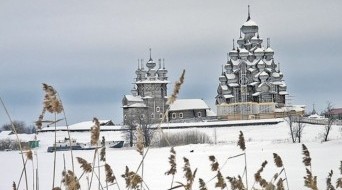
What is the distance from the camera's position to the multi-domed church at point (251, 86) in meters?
60.7

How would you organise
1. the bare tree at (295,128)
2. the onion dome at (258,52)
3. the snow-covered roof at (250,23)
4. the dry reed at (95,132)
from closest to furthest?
the dry reed at (95,132) < the bare tree at (295,128) < the onion dome at (258,52) < the snow-covered roof at (250,23)

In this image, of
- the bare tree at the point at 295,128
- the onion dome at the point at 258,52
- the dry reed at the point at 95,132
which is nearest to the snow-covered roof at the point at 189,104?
the onion dome at the point at 258,52

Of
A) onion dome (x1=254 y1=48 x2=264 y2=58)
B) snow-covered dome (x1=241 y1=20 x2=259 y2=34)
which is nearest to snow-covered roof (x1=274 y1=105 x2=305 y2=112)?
onion dome (x1=254 y1=48 x2=264 y2=58)

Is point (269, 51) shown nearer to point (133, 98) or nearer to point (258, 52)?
point (258, 52)

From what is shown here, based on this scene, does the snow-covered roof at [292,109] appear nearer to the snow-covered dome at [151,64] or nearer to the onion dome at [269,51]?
the onion dome at [269,51]

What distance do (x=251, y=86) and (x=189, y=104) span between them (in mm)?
8826

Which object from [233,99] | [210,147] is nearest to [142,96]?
[233,99]

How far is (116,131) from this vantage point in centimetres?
6206

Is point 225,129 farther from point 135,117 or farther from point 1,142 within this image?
point 1,142

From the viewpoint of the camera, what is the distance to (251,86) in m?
61.9

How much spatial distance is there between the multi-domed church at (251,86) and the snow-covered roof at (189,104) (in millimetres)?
5036

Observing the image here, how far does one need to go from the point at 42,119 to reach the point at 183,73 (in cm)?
69

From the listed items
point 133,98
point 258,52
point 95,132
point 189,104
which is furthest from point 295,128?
point 95,132

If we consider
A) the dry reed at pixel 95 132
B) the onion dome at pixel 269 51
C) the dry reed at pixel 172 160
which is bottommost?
the dry reed at pixel 172 160
